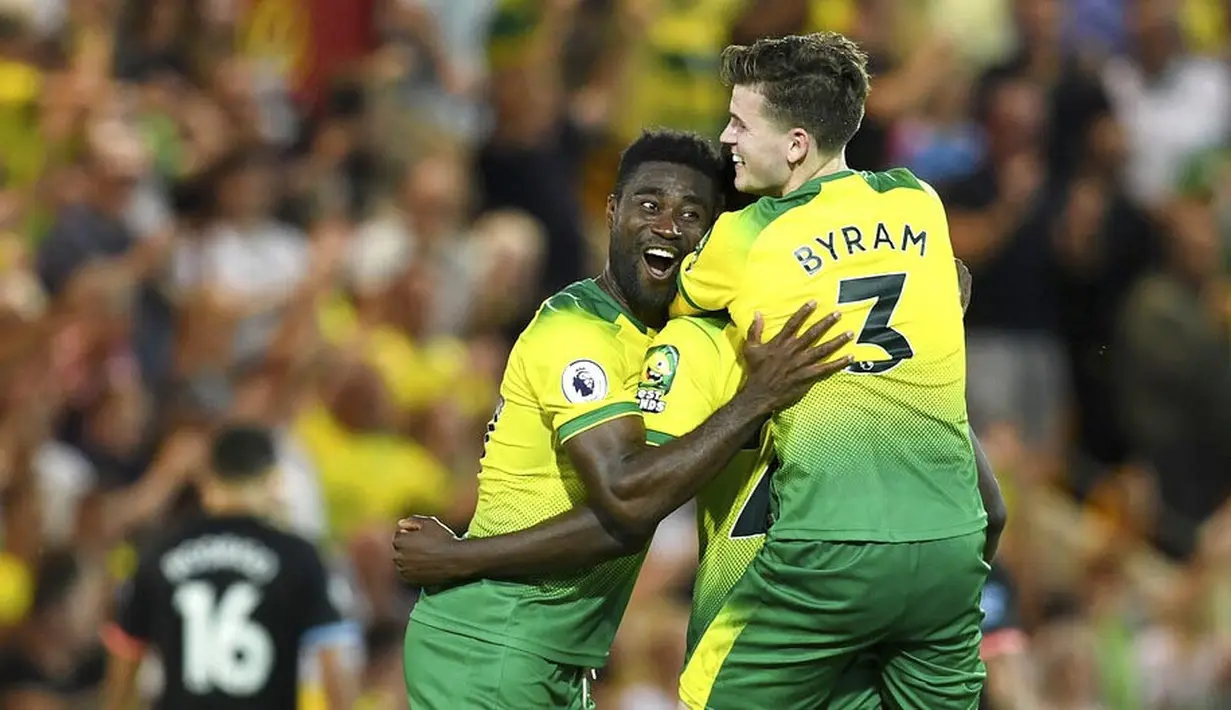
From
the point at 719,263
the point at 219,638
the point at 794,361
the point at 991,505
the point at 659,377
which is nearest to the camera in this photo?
the point at 794,361

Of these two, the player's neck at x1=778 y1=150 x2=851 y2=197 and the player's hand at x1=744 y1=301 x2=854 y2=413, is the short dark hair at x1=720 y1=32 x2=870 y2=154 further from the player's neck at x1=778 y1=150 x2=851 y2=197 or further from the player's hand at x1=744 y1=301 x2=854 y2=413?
the player's hand at x1=744 y1=301 x2=854 y2=413

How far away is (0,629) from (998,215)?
6.02m

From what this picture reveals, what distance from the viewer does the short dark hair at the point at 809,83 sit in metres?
5.50

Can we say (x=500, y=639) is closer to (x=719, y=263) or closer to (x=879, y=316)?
(x=719, y=263)

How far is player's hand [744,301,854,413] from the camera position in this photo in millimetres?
5363

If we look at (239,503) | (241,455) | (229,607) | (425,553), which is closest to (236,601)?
(229,607)

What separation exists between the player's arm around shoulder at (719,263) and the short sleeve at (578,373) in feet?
0.98

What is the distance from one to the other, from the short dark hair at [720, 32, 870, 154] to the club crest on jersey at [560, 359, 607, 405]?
0.80m

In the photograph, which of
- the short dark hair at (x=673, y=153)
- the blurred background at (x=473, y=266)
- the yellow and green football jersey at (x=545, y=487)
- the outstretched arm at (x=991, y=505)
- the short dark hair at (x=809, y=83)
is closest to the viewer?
the short dark hair at (x=809, y=83)

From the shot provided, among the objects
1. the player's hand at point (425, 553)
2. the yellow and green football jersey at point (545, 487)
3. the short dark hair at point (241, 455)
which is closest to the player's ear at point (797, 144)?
the yellow and green football jersey at point (545, 487)

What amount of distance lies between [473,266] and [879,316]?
20.7 feet

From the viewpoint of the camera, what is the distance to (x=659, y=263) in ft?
19.3

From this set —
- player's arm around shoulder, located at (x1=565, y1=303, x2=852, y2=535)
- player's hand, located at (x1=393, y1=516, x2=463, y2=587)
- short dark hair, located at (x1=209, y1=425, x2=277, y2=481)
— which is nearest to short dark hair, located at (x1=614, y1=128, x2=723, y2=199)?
player's arm around shoulder, located at (x1=565, y1=303, x2=852, y2=535)

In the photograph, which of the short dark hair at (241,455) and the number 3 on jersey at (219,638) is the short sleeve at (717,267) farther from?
the number 3 on jersey at (219,638)
